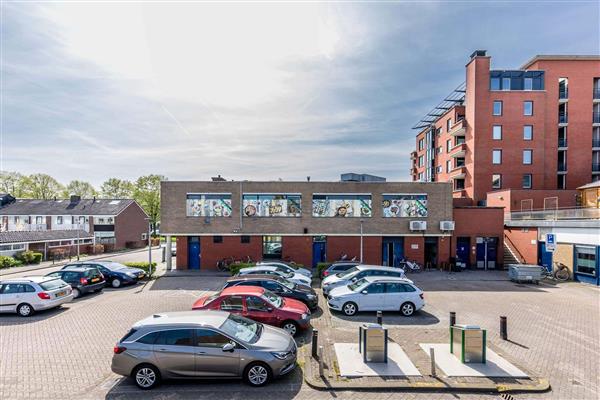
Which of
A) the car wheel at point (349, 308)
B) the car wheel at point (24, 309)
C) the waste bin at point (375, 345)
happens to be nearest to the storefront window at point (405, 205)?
the car wheel at point (349, 308)

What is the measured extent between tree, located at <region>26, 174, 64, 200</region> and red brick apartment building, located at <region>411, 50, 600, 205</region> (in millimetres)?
70824

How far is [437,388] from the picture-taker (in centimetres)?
A: 758

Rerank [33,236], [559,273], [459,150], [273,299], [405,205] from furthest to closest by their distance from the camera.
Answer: [459,150], [33,236], [405,205], [559,273], [273,299]

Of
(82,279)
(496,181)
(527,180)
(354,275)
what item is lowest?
(82,279)

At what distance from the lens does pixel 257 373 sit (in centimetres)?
755

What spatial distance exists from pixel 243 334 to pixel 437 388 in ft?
15.8

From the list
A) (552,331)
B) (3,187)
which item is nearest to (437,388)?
(552,331)

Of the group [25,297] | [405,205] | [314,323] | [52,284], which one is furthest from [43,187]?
[314,323]

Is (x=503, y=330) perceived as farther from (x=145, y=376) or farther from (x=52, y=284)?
(x=52, y=284)

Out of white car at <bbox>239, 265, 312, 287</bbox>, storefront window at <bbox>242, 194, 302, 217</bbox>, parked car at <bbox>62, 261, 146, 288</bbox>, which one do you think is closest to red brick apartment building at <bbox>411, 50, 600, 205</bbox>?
storefront window at <bbox>242, 194, 302, 217</bbox>

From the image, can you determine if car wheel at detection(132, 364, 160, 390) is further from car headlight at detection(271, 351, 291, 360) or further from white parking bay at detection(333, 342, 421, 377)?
white parking bay at detection(333, 342, 421, 377)

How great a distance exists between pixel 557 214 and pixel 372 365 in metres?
22.0

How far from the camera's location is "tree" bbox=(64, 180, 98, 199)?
64.4 m

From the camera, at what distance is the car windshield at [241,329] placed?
7.86 meters
